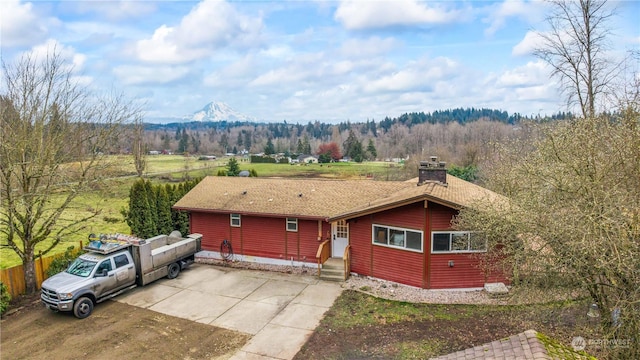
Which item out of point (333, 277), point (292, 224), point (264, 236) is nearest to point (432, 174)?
point (333, 277)

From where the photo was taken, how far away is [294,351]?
9883 mm

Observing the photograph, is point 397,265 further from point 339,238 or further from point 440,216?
point 339,238

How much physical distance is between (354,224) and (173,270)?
7.64 m

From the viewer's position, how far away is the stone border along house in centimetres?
1333

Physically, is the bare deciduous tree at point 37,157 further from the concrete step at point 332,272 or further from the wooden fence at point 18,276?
the concrete step at point 332,272

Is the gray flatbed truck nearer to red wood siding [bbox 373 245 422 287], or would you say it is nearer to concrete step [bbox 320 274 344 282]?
concrete step [bbox 320 274 344 282]

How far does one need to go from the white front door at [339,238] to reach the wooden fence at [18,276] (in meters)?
11.2

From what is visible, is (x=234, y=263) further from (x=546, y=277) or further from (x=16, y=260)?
(x=546, y=277)

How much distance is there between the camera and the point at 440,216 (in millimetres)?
13148

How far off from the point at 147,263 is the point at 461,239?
1153cm

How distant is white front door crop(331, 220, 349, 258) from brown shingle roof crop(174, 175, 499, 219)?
67 centimetres

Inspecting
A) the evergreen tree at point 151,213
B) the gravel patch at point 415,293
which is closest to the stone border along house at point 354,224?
the gravel patch at point 415,293

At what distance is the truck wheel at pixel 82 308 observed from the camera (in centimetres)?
1187

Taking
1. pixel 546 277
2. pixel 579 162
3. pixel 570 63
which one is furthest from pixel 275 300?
pixel 570 63
